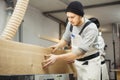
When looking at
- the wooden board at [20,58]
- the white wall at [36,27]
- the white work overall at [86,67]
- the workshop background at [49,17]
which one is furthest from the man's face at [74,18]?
the white wall at [36,27]

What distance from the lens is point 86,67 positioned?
169cm

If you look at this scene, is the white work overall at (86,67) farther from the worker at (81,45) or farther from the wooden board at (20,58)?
the wooden board at (20,58)

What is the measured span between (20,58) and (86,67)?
2.13 feet

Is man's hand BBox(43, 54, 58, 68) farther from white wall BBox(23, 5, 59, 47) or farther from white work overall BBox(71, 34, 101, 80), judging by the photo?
white wall BBox(23, 5, 59, 47)

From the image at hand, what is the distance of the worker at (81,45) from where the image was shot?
5.04 feet

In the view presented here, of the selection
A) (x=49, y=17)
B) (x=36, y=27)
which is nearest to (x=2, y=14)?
(x=36, y=27)

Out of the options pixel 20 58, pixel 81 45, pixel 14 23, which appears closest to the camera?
pixel 20 58

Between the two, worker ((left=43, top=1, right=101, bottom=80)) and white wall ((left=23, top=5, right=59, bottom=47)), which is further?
white wall ((left=23, top=5, right=59, bottom=47))

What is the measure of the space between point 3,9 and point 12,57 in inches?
124

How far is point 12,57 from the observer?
115 cm

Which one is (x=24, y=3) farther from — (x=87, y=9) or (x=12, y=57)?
(x=87, y=9)

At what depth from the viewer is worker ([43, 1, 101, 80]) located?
1.54 m

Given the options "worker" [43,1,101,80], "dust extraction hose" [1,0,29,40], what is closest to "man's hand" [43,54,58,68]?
"worker" [43,1,101,80]

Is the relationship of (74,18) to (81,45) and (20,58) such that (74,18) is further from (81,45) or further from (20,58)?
(20,58)
